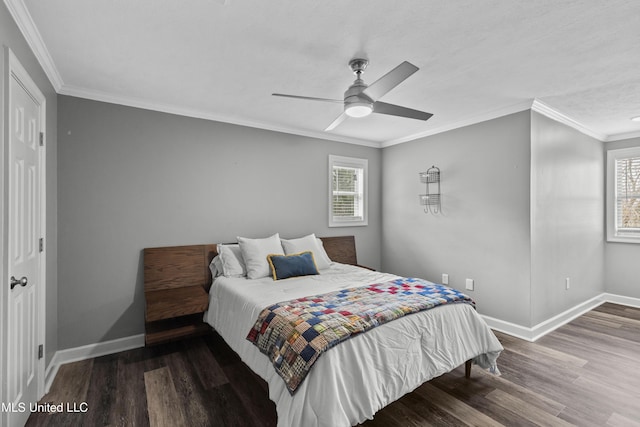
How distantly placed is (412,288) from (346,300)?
68 centimetres

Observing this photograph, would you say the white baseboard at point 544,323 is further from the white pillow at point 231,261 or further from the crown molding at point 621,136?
the white pillow at point 231,261

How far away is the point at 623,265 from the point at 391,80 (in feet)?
16.8

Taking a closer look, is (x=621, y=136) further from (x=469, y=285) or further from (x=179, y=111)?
(x=179, y=111)

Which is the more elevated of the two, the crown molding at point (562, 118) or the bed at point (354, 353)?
the crown molding at point (562, 118)

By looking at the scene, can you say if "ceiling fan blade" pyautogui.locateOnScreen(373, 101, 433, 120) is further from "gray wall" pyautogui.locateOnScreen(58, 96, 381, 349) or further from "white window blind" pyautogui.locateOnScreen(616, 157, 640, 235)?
"white window blind" pyautogui.locateOnScreen(616, 157, 640, 235)

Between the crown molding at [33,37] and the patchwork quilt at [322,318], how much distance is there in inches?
91.3

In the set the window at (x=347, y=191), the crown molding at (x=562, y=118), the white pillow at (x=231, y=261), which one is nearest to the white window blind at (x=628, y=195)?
the crown molding at (x=562, y=118)

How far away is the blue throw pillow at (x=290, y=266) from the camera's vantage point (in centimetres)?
331

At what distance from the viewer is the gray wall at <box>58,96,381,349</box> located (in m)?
2.93

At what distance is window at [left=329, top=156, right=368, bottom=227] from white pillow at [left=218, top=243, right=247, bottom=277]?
1.62 metres

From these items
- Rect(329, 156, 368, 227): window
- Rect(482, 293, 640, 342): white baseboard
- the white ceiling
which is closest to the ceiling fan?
the white ceiling

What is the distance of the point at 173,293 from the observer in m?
3.11

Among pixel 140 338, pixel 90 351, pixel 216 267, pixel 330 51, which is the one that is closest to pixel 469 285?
pixel 216 267

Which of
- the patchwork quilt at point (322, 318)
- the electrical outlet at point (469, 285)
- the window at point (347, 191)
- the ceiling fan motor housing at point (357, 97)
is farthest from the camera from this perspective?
the window at point (347, 191)
